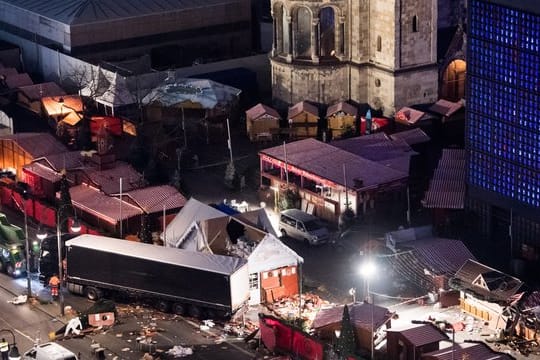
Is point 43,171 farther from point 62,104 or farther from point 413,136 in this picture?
point 413,136

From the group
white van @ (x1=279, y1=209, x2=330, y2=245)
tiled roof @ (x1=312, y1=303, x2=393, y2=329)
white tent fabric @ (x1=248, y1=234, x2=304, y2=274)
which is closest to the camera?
tiled roof @ (x1=312, y1=303, x2=393, y2=329)

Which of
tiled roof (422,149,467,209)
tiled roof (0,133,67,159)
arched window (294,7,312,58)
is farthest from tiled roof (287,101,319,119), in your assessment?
tiled roof (0,133,67,159)

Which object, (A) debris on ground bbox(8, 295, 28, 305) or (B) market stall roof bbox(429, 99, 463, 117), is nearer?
(A) debris on ground bbox(8, 295, 28, 305)

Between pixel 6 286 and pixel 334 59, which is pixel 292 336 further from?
pixel 334 59

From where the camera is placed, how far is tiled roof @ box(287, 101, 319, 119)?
14225 cm

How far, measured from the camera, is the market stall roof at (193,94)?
146 m

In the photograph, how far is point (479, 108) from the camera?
113438 millimetres

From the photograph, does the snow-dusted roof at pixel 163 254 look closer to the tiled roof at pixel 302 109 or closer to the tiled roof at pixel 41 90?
the tiled roof at pixel 302 109

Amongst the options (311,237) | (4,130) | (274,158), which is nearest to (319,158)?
(274,158)

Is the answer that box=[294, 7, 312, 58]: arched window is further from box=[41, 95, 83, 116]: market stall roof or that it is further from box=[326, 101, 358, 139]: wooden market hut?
box=[41, 95, 83, 116]: market stall roof

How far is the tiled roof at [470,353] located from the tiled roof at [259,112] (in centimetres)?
5092

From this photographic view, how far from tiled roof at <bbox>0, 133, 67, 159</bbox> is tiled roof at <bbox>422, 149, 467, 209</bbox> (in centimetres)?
3044

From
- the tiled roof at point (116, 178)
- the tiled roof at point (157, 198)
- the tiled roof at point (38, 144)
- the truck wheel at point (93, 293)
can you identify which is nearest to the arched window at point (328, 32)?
the tiled roof at point (116, 178)

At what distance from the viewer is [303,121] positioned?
468 feet
